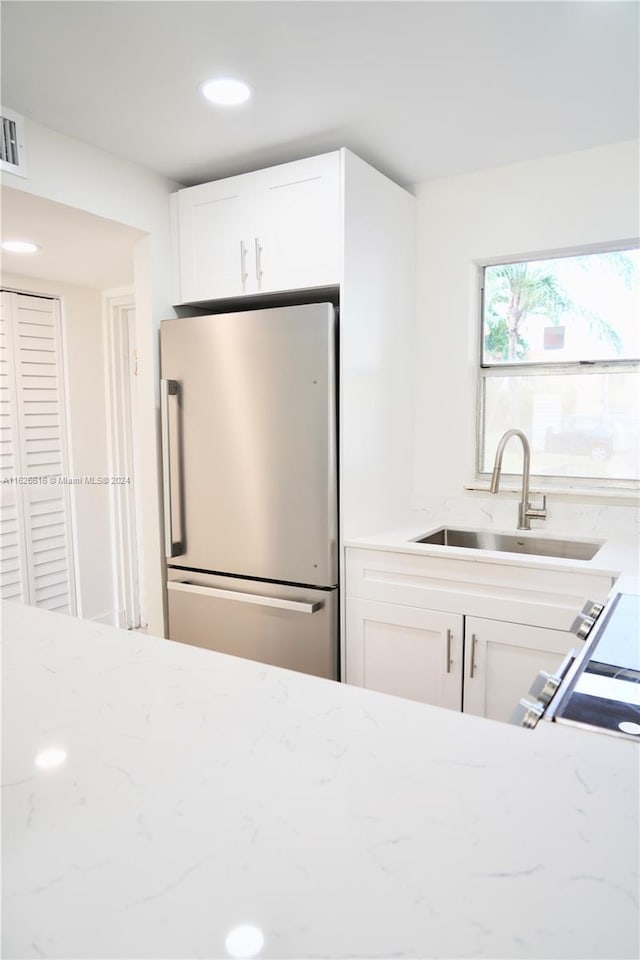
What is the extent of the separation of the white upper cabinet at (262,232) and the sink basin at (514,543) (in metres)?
1.16

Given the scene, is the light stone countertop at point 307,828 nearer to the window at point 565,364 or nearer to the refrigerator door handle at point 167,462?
the refrigerator door handle at point 167,462

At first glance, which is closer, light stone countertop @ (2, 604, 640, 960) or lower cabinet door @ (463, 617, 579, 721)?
light stone countertop @ (2, 604, 640, 960)

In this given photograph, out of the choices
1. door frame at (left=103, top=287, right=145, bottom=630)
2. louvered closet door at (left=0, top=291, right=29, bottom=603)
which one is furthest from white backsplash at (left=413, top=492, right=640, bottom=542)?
louvered closet door at (left=0, top=291, right=29, bottom=603)

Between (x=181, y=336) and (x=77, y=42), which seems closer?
(x=77, y=42)

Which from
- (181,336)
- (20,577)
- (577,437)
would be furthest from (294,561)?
(20,577)

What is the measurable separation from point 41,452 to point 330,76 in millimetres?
2534

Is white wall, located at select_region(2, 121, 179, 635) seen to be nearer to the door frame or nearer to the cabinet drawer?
the cabinet drawer

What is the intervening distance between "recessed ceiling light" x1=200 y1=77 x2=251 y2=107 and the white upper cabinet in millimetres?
379

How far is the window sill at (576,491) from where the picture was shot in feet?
7.85

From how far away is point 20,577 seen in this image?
134 inches

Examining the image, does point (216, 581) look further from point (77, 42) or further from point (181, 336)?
point (77, 42)

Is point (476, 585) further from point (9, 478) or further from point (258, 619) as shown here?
point (9, 478)

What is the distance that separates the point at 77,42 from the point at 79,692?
166 centimetres

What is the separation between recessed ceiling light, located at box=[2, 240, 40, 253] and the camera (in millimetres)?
2685
